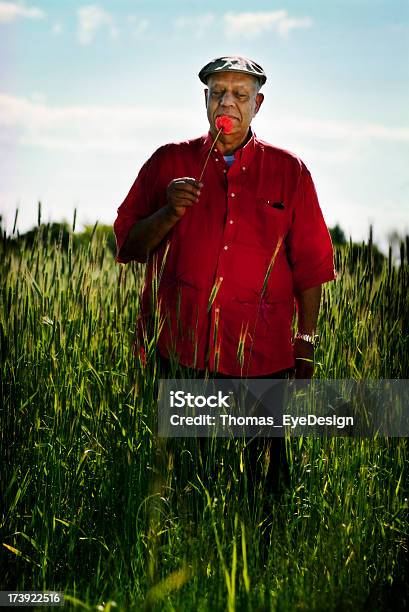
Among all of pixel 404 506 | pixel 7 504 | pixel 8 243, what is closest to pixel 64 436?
pixel 7 504

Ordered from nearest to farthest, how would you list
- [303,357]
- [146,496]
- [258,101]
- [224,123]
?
[146,496], [224,123], [258,101], [303,357]

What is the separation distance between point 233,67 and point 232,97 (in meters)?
0.10

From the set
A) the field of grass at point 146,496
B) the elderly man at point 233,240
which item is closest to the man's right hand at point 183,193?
the elderly man at point 233,240

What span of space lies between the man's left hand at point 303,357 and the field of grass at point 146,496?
23 cm

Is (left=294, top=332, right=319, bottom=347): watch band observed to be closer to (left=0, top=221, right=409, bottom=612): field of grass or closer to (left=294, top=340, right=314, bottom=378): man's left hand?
(left=294, top=340, right=314, bottom=378): man's left hand

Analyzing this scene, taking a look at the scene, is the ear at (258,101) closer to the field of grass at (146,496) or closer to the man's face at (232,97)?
the man's face at (232,97)

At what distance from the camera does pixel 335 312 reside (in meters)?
3.61

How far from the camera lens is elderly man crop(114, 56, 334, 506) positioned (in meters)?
3.13

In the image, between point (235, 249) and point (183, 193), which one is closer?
point (183, 193)

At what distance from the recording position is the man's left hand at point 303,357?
3.37 meters

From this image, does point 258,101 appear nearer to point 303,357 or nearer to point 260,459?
point 303,357

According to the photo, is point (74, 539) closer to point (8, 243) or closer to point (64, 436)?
point (64, 436)

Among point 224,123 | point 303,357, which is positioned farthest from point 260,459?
point 224,123

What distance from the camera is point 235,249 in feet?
10.4
